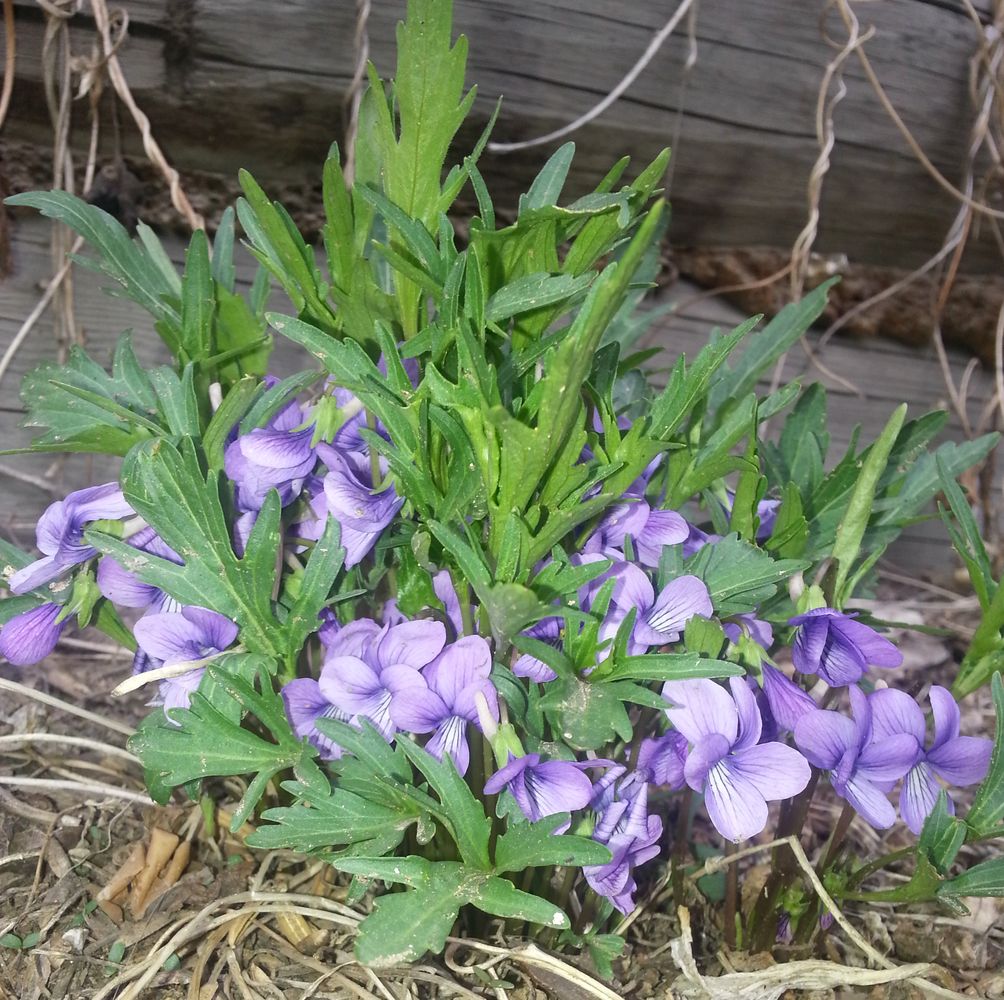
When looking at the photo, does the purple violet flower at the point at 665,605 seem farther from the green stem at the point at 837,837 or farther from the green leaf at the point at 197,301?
the green leaf at the point at 197,301

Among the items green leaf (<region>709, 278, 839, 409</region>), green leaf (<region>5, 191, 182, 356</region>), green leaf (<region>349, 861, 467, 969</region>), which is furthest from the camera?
green leaf (<region>709, 278, 839, 409</region>)

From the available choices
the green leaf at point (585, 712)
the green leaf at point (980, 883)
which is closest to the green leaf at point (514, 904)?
the green leaf at point (585, 712)

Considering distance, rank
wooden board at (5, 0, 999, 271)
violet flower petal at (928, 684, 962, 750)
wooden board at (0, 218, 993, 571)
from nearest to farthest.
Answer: violet flower petal at (928, 684, 962, 750) < wooden board at (5, 0, 999, 271) < wooden board at (0, 218, 993, 571)

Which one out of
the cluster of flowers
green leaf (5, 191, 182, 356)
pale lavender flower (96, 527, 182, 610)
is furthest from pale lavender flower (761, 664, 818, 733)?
green leaf (5, 191, 182, 356)

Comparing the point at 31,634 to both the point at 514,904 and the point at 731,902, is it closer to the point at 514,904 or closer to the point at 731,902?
the point at 514,904

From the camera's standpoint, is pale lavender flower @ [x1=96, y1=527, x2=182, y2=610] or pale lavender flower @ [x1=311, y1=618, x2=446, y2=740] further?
pale lavender flower @ [x1=96, y1=527, x2=182, y2=610]

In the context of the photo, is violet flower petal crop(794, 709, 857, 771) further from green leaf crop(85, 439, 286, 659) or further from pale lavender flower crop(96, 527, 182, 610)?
pale lavender flower crop(96, 527, 182, 610)
